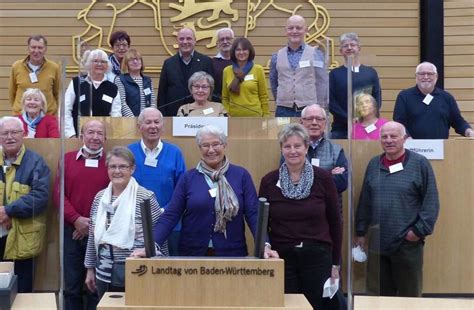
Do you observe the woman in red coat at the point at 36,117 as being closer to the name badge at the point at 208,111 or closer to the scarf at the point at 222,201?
the name badge at the point at 208,111

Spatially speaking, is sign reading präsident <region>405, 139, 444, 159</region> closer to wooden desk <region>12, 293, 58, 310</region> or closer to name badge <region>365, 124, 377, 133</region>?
name badge <region>365, 124, 377, 133</region>

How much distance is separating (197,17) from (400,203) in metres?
4.72

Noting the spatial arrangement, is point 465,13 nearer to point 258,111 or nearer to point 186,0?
point 186,0

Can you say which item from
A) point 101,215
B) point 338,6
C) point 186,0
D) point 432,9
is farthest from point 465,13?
point 101,215

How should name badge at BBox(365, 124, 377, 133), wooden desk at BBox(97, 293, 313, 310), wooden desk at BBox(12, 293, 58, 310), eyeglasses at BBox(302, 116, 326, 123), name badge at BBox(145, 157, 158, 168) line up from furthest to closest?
name badge at BBox(365, 124, 377, 133) → eyeglasses at BBox(302, 116, 326, 123) → name badge at BBox(145, 157, 158, 168) → wooden desk at BBox(12, 293, 58, 310) → wooden desk at BBox(97, 293, 313, 310)

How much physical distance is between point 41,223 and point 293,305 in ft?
7.72

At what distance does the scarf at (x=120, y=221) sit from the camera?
16.3ft

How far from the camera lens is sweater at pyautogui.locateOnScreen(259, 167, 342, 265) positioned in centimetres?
491

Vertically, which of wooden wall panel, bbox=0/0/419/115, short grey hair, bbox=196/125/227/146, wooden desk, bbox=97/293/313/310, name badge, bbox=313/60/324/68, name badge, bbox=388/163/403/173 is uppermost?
wooden wall panel, bbox=0/0/419/115

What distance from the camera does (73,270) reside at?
5566mm

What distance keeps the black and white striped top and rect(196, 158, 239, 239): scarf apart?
15.2 inches

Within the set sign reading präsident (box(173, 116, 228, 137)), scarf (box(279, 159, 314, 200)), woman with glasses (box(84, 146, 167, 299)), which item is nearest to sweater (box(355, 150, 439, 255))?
scarf (box(279, 159, 314, 200))

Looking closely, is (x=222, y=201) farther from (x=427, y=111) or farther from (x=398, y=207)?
(x=427, y=111)

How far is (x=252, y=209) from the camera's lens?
4.78 meters
